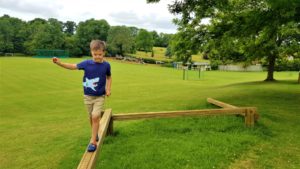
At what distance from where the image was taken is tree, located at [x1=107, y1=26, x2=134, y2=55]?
364ft

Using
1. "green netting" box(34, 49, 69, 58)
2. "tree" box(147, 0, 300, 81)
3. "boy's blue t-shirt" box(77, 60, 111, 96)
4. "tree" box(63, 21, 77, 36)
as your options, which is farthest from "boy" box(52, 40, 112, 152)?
"tree" box(63, 21, 77, 36)

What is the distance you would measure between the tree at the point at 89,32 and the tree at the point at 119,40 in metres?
6.13

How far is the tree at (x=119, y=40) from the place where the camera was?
4363 inches

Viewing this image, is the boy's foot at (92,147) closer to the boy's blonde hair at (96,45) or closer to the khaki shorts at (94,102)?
Answer: the khaki shorts at (94,102)

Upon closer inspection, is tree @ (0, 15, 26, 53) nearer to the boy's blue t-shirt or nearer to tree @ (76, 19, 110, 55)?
tree @ (76, 19, 110, 55)

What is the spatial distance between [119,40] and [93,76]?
107382mm

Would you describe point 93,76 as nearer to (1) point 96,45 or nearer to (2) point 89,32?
(1) point 96,45

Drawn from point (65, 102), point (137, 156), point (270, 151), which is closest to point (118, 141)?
point (137, 156)

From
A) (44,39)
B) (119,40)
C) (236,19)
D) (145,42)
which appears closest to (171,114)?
(236,19)

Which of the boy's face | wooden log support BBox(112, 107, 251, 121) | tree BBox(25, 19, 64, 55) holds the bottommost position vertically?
wooden log support BBox(112, 107, 251, 121)

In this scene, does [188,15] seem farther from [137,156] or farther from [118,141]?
[137,156]

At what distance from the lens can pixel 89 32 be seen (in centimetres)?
11475

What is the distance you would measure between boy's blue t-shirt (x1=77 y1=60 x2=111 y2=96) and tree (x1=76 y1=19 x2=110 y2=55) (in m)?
105

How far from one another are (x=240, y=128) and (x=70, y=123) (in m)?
6.64
